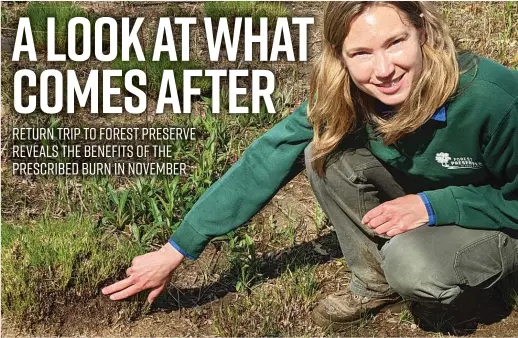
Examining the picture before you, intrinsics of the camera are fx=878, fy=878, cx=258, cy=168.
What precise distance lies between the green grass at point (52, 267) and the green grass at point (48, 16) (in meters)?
1.56

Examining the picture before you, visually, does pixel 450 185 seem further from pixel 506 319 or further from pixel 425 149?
pixel 506 319

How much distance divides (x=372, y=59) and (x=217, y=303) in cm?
116

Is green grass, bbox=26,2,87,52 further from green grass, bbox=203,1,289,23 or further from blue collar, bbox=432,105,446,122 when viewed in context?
blue collar, bbox=432,105,446,122

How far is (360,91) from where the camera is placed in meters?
2.86

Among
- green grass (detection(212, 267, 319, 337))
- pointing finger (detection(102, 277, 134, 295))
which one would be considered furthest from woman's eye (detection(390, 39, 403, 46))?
pointing finger (detection(102, 277, 134, 295))

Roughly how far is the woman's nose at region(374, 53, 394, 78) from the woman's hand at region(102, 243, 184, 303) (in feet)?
3.23

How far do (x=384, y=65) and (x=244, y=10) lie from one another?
2.28 m

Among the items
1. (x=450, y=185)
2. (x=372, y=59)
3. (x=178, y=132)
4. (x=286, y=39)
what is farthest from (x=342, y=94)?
(x=286, y=39)

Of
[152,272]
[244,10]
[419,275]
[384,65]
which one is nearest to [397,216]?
[419,275]

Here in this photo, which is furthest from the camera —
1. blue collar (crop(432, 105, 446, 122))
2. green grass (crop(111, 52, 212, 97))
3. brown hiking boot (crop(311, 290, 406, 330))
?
green grass (crop(111, 52, 212, 97))

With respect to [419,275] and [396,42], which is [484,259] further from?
[396,42]

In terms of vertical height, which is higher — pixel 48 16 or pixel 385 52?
pixel 48 16

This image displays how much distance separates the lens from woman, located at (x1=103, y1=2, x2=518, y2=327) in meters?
2.62

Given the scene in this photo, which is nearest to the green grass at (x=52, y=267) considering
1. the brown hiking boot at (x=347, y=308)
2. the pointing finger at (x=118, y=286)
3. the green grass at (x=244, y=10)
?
the pointing finger at (x=118, y=286)
